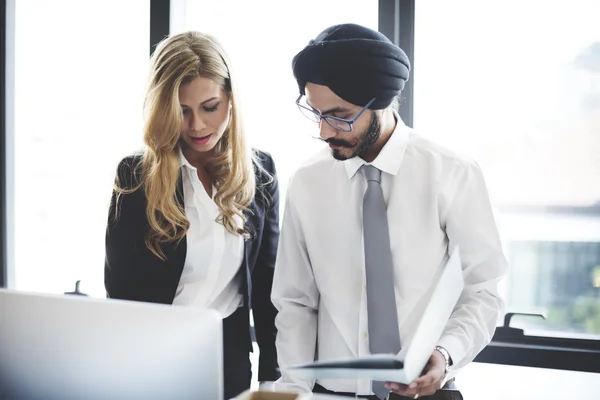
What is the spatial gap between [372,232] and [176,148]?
723 mm

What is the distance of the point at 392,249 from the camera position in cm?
161

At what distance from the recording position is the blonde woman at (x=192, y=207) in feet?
5.99

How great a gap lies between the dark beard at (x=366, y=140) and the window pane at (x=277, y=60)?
848mm

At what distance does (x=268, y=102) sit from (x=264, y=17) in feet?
1.23

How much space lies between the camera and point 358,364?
0.95 metres

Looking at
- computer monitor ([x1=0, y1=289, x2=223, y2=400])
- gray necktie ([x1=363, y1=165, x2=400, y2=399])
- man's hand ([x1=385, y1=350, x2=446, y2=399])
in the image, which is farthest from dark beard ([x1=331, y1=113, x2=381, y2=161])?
computer monitor ([x1=0, y1=289, x2=223, y2=400])

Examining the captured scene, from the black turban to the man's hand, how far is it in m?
0.67

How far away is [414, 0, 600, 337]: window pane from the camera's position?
7.08 feet

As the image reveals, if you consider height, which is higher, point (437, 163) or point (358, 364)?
point (437, 163)

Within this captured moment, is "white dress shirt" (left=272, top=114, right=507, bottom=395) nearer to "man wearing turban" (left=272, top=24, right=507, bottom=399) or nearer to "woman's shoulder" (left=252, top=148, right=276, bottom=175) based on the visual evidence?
"man wearing turban" (left=272, top=24, right=507, bottom=399)

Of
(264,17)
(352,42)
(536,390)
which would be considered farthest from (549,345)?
(264,17)

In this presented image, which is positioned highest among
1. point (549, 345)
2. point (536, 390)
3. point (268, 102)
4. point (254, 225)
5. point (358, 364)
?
point (268, 102)

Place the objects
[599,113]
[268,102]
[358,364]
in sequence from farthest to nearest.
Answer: [268,102]
[599,113]
[358,364]

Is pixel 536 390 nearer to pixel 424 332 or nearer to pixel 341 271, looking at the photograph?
pixel 341 271
